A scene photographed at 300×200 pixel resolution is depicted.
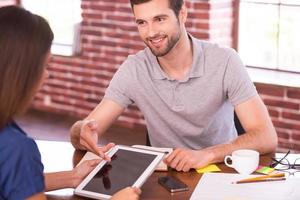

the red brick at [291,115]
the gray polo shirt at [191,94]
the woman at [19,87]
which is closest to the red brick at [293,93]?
the red brick at [291,115]

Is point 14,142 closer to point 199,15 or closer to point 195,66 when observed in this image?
point 195,66

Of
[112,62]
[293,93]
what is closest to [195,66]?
[293,93]

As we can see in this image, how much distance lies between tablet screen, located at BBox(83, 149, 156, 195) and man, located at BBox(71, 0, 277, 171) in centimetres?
32

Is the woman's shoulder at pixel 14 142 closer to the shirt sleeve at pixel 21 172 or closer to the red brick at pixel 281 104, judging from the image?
the shirt sleeve at pixel 21 172

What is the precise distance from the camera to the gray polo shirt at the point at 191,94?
2307 mm

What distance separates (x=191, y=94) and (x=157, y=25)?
296 mm

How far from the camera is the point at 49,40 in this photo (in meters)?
1.41

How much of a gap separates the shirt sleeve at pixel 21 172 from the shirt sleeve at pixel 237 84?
3.39 feet

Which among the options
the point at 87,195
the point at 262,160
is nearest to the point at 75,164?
the point at 87,195

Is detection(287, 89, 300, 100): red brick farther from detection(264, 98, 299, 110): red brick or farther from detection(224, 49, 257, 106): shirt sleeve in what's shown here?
detection(224, 49, 257, 106): shirt sleeve

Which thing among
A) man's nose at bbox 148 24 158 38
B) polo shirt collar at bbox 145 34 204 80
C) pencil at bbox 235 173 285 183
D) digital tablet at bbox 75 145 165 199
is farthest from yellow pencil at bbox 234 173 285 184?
man's nose at bbox 148 24 158 38

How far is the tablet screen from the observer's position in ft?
5.75

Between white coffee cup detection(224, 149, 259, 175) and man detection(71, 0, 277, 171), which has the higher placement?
man detection(71, 0, 277, 171)

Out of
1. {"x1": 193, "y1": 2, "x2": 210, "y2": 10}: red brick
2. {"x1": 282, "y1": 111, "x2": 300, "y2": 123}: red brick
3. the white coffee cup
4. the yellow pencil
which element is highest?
{"x1": 193, "y1": 2, "x2": 210, "y2": 10}: red brick
